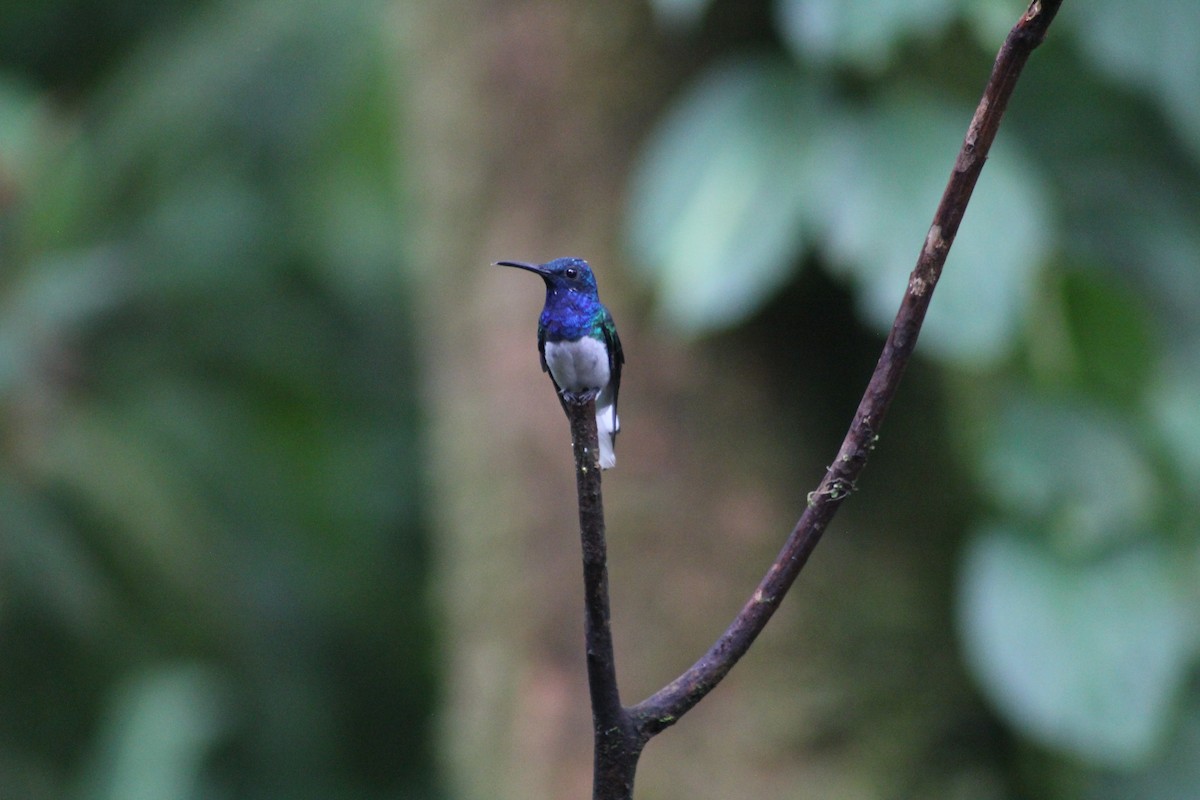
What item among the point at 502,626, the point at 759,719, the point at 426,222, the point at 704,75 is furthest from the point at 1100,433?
the point at 426,222

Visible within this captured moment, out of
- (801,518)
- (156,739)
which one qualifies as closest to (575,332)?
(801,518)

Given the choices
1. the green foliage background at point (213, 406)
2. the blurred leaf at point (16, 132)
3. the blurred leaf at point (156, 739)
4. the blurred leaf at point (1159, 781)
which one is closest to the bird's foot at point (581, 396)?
the blurred leaf at point (1159, 781)

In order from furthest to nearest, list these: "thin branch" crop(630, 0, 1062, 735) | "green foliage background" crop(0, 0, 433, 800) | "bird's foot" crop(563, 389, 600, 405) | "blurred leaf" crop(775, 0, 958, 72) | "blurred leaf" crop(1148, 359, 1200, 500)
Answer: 1. "green foliage background" crop(0, 0, 433, 800)
2. "blurred leaf" crop(1148, 359, 1200, 500)
3. "blurred leaf" crop(775, 0, 958, 72)
4. "bird's foot" crop(563, 389, 600, 405)
5. "thin branch" crop(630, 0, 1062, 735)

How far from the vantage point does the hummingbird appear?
718mm

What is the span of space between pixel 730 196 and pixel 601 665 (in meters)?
1.68

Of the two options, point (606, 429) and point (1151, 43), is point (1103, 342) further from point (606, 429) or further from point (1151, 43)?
point (606, 429)

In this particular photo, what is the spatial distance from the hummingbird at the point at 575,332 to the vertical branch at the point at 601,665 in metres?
0.13

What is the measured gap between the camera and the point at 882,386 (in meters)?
0.54

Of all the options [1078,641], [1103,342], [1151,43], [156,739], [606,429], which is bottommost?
[156,739]

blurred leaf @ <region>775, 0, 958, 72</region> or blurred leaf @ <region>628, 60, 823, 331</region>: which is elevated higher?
blurred leaf @ <region>775, 0, 958, 72</region>

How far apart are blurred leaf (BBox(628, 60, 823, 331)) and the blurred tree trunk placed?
292mm

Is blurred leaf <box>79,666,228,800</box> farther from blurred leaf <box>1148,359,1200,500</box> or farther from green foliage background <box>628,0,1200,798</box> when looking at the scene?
blurred leaf <box>1148,359,1200,500</box>

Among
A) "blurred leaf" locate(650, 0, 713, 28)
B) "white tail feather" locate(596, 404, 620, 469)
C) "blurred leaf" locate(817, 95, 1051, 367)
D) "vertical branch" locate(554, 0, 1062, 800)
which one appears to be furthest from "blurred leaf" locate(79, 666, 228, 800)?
"vertical branch" locate(554, 0, 1062, 800)

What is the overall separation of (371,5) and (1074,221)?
405 centimetres
